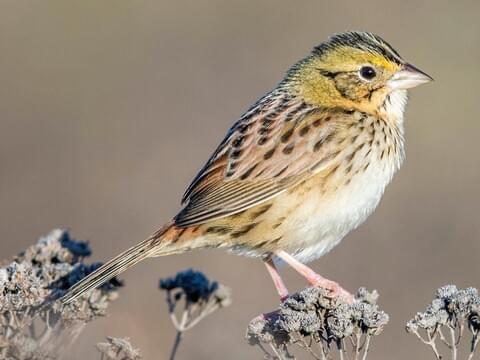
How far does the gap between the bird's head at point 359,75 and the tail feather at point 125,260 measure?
51.9 inches

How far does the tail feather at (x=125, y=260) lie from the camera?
5953 mm

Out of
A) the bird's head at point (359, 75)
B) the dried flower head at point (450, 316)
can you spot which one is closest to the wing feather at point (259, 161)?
the bird's head at point (359, 75)

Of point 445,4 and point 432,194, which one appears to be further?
point 445,4

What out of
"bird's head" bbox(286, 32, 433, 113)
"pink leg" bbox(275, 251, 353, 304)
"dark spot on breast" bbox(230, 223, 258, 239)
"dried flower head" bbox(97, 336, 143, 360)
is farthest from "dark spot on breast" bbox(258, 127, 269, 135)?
"dried flower head" bbox(97, 336, 143, 360)

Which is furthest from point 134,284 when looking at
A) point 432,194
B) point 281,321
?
point 281,321

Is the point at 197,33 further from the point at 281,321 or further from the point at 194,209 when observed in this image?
the point at 281,321

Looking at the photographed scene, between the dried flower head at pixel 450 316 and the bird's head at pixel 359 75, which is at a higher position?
the bird's head at pixel 359 75

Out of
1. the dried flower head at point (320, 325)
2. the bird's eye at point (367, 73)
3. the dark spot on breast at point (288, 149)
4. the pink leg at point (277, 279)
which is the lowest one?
the dried flower head at point (320, 325)

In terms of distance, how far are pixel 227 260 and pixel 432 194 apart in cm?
268

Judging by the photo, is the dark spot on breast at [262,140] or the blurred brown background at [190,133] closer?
the dark spot on breast at [262,140]

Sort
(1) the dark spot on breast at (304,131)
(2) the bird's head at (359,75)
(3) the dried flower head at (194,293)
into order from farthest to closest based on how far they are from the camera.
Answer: (2) the bird's head at (359,75), (1) the dark spot on breast at (304,131), (3) the dried flower head at (194,293)

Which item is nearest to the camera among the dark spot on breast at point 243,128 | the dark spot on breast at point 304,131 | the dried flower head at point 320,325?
the dried flower head at point 320,325

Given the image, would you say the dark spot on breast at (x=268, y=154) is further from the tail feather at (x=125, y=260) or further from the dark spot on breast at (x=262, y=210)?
the tail feather at (x=125, y=260)

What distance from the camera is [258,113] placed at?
23.7 ft
